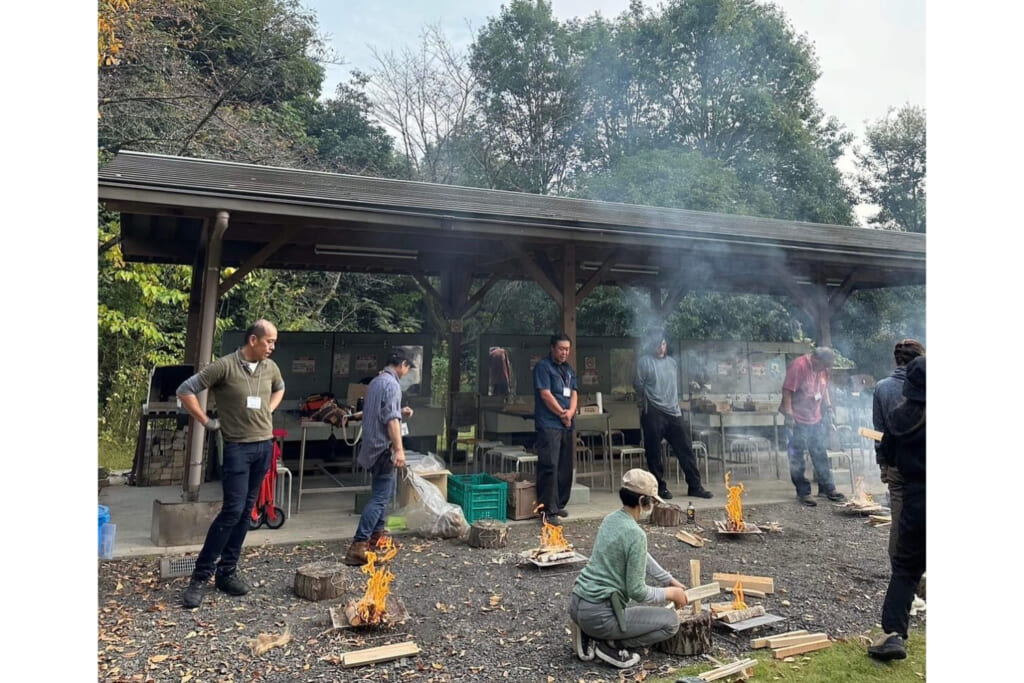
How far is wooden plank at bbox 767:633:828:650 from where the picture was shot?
3.72 m

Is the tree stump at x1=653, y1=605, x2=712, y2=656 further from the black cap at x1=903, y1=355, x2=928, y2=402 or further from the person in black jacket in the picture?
the black cap at x1=903, y1=355, x2=928, y2=402

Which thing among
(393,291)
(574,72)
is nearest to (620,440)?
(393,291)

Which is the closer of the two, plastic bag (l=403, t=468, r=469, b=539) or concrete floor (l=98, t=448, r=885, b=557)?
concrete floor (l=98, t=448, r=885, b=557)

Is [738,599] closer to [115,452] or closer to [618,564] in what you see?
[618,564]

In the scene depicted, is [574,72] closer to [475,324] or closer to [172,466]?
[475,324]

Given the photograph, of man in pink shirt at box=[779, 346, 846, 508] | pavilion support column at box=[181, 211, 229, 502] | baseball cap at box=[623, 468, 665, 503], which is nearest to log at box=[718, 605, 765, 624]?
baseball cap at box=[623, 468, 665, 503]

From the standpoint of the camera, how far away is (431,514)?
19.7 feet

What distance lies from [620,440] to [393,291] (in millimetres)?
11024

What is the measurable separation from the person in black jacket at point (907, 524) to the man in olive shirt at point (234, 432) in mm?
3789

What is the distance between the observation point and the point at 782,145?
76.1 feet

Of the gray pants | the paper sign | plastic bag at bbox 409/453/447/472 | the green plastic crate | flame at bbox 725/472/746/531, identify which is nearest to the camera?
the gray pants

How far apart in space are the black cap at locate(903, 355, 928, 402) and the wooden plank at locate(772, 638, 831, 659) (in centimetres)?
147

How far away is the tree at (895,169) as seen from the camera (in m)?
24.8

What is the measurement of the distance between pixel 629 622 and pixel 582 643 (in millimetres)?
281
